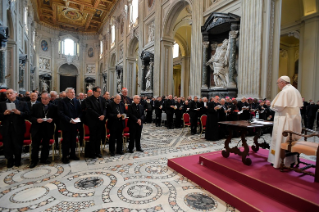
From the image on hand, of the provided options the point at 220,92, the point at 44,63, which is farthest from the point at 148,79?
the point at 44,63

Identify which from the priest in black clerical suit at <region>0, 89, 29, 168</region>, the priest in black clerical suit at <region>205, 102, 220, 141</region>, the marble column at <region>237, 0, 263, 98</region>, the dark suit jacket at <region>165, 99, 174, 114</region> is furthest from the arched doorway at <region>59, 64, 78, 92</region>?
the marble column at <region>237, 0, 263, 98</region>

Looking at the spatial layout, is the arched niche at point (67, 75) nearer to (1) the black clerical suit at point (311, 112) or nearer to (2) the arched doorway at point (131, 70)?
(2) the arched doorway at point (131, 70)

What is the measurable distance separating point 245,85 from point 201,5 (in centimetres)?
505

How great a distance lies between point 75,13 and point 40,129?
2644 centimetres

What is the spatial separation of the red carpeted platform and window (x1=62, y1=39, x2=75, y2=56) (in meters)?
29.5

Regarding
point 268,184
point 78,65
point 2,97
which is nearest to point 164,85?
point 2,97

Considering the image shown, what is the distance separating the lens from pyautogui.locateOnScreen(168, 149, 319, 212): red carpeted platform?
2363 millimetres

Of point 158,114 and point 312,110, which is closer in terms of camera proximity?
point 312,110

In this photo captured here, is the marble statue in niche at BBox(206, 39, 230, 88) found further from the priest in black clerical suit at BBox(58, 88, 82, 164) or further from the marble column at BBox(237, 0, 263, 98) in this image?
the priest in black clerical suit at BBox(58, 88, 82, 164)

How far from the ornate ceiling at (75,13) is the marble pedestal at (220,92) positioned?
59.9ft

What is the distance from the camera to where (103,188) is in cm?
300

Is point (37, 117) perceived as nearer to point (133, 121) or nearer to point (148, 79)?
point (133, 121)

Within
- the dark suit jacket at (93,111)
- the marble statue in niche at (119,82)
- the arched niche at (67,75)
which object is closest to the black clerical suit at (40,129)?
the dark suit jacket at (93,111)

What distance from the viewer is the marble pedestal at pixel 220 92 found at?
792cm
